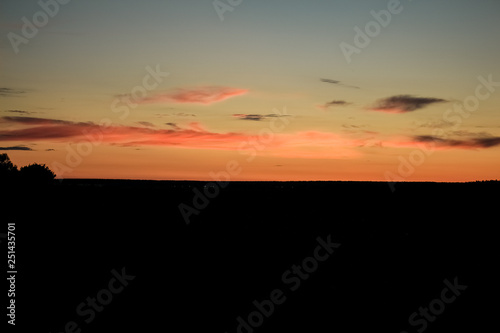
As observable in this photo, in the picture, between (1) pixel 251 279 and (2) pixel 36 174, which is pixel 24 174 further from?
(1) pixel 251 279

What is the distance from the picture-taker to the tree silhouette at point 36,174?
10244cm

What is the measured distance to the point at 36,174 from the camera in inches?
4136

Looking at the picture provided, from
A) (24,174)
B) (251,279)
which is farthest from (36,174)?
(251,279)

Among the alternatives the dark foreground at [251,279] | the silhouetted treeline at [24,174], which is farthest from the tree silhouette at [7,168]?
the dark foreground at [251,279]

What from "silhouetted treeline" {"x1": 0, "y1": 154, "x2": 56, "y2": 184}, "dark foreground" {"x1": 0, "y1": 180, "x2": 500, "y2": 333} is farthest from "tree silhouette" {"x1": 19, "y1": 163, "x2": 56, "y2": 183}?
"dark foreground" {"x1": 0, "y1": 180, "x2": 500, "y2": 333}

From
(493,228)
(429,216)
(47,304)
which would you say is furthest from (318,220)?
(47,304)

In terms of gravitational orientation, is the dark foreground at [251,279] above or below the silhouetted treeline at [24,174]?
below

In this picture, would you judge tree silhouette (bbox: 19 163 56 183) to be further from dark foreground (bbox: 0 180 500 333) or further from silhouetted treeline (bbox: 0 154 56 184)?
dark foreground (bbox: 0 180 500 333)

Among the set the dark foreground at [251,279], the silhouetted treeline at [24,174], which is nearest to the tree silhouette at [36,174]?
the silhouetted treeline at [24,174]

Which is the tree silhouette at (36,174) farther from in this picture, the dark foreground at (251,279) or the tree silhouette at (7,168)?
the dark foreground at (251,279)

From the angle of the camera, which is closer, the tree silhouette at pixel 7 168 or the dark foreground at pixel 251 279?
the dark foreground at pixel 251 279

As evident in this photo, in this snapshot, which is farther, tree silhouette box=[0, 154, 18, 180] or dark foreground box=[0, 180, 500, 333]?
tree silhouette box=[0, 154, 18, 180]

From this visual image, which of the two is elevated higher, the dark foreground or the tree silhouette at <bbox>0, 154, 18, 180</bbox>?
the tree silhouette at <bbox>0, 154, 18, 180</bbox>

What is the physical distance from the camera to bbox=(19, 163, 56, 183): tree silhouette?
10244 cm
